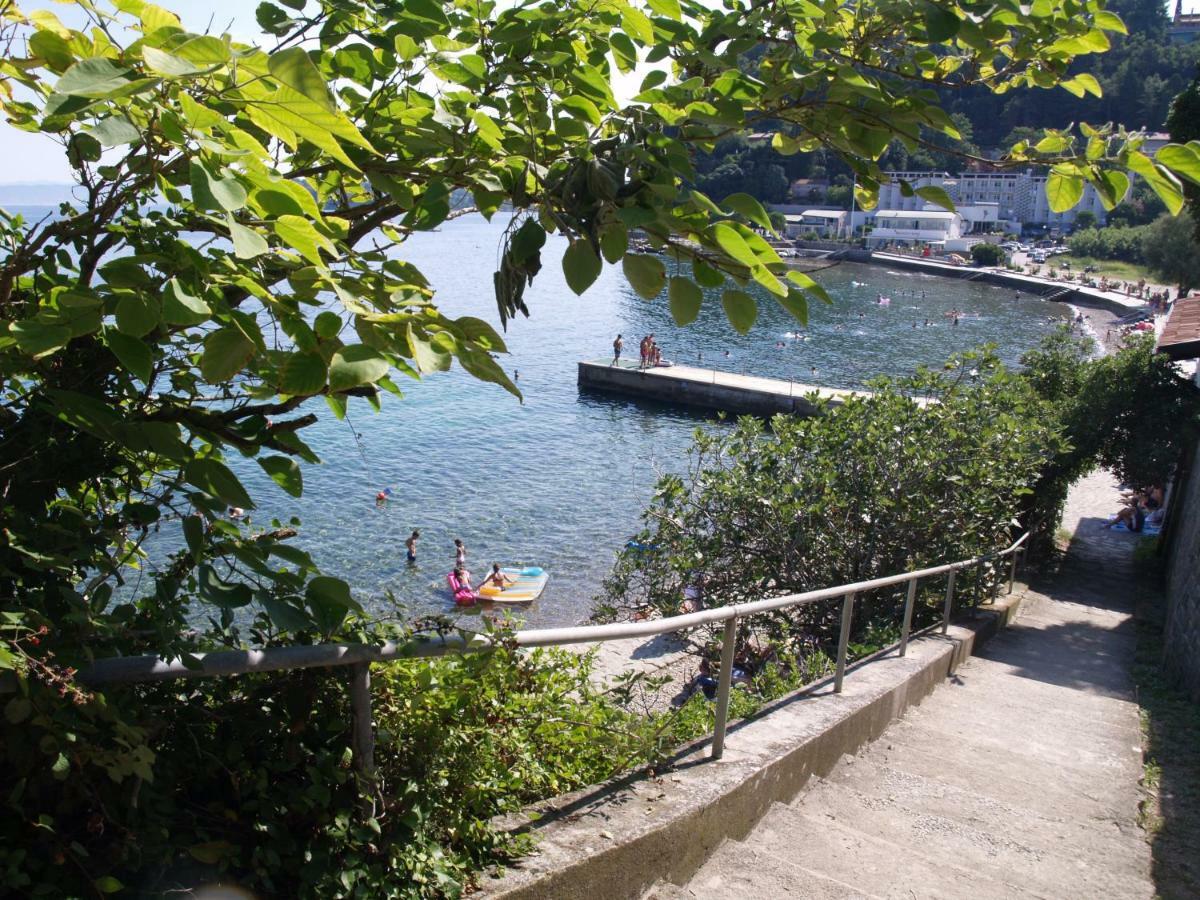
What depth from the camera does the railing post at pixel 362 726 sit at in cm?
232

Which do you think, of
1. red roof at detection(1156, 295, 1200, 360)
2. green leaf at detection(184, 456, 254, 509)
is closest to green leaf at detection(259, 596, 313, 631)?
green leaf at detection(184, 456, 254, 509)

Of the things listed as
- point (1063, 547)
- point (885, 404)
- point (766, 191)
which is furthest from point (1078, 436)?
point (766, 191)

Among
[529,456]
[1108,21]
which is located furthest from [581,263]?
[529,456]

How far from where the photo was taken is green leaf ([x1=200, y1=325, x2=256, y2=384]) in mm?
1590

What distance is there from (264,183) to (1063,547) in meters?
18.8

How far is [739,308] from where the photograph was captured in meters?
1.84

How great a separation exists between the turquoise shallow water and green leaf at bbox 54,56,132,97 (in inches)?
49.5

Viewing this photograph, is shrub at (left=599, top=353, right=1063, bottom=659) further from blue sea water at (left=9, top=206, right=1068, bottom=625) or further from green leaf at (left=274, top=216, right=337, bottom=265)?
green leaf at (left=274, top=216, right=337, bottom=265)

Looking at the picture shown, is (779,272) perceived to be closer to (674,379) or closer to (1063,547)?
(1063,547)

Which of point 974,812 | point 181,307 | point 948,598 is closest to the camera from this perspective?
point 181,307

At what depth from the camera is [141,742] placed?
1.91 m

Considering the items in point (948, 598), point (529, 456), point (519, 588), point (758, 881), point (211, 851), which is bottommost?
point (519, 588)

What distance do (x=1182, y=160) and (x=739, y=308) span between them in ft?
2.86

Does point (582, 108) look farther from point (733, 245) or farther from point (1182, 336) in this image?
point (1182, 336)
